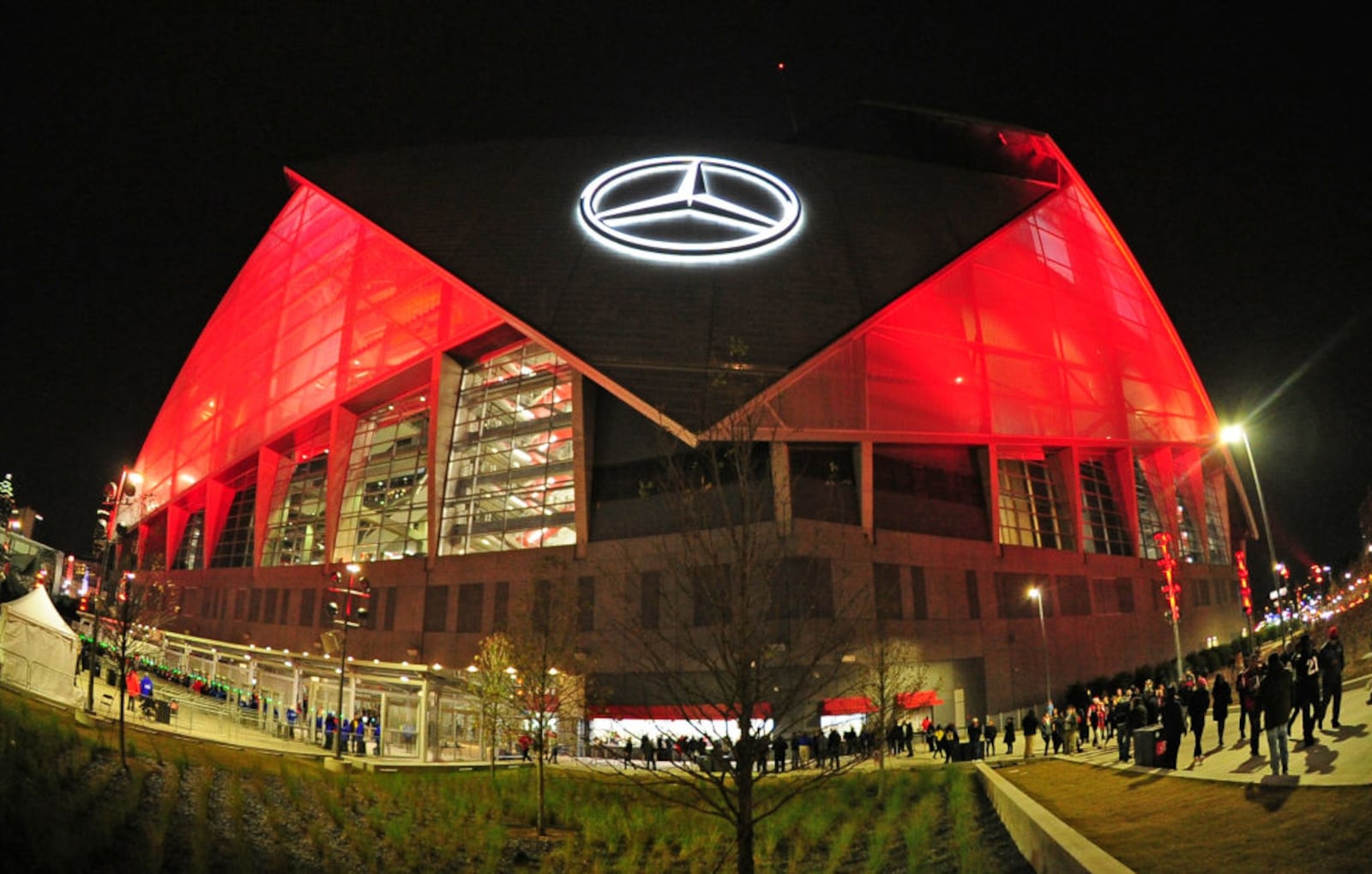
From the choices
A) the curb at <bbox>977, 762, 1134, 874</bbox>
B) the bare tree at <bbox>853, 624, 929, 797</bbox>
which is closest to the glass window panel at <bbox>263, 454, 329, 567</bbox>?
the bare tree at <bbox>853, 624, 929, 797</bbox>

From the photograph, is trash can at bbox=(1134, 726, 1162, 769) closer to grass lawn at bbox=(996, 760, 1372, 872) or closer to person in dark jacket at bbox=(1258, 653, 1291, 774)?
grass lawn at bbox=(996, 760, 1372, 872)

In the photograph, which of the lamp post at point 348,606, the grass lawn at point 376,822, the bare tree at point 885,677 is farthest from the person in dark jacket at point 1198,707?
the lamp post at point 348,606

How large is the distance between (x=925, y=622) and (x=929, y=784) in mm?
20093

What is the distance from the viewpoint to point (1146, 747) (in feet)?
50.2

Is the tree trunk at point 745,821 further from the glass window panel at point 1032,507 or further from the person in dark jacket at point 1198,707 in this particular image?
the glass window panel at point 1032,507

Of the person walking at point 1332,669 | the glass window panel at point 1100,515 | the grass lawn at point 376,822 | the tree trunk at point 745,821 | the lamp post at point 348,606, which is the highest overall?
the glass window panel at point 1100,515

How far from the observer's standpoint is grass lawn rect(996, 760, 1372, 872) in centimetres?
727

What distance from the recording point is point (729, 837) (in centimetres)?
1583

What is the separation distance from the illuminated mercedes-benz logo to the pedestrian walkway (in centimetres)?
3065

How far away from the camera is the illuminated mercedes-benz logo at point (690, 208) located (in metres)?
43.0

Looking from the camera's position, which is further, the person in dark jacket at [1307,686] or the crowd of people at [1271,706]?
the person in dark jacket at [1307,686]

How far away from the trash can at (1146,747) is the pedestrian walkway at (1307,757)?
0.60 feet

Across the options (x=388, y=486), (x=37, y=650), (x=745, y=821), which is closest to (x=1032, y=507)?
(x=388, y=486)

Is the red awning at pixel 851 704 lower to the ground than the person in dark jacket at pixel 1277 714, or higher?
lower
